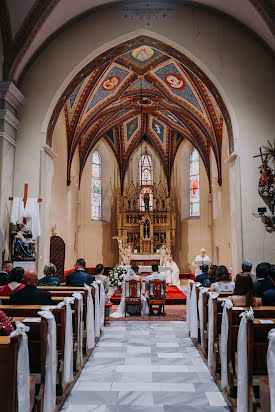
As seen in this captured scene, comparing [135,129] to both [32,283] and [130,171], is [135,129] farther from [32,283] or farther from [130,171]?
[32,283]

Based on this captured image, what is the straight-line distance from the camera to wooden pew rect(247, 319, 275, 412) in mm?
2826

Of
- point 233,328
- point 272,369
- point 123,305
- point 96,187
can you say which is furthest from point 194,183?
point 272,369

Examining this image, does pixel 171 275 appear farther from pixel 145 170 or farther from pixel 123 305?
pixel 145 170

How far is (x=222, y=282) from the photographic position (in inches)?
215

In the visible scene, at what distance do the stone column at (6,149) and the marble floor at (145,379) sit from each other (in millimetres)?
3607

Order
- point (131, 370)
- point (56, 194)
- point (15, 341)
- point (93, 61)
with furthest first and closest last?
point (56, 194) → point (93, 61) → point (131, 370) → point (15, 341)

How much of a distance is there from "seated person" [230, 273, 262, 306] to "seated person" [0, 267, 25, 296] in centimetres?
260

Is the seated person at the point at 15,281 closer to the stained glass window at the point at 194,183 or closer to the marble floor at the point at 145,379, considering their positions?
the marble floor at the point at 145,379

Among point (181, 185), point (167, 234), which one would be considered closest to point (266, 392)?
point (167, 234)

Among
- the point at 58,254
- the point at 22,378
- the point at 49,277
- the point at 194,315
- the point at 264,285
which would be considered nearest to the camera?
the point at 22,378

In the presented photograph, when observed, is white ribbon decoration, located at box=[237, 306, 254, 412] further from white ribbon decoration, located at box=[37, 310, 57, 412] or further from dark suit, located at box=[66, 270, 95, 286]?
dark suit, located at box=[66, 270, 95, 286]

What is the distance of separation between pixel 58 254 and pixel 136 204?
7.00 metres

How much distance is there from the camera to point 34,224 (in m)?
8.11

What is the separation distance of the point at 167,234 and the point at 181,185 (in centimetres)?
313
